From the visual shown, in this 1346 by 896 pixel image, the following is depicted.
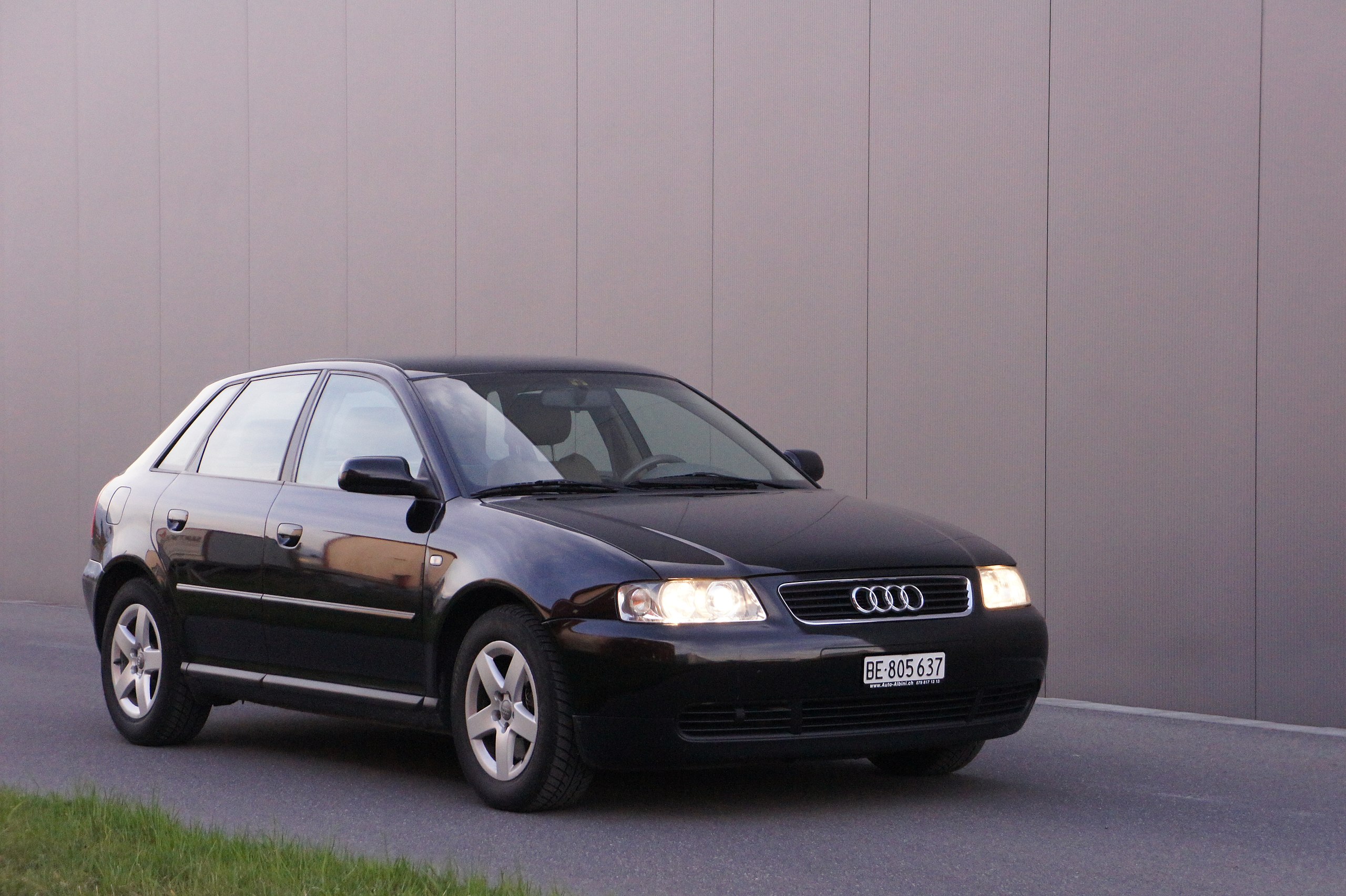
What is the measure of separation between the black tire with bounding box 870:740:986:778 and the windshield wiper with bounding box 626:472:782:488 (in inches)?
46.5

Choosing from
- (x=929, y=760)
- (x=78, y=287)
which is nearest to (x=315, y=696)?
(x=929, y=760)

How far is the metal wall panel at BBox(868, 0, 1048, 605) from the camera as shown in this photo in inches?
433

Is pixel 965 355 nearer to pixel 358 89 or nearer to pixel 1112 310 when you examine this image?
pixel 1112 310

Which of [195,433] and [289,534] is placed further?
[195,433]

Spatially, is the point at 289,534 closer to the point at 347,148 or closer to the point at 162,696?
the point at 162,696

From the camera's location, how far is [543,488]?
704cm

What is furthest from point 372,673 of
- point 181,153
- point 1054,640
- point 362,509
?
point 181,153

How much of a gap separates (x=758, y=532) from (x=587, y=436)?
1.19 m

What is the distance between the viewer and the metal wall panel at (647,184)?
42.7ft

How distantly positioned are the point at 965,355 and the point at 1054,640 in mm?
1801

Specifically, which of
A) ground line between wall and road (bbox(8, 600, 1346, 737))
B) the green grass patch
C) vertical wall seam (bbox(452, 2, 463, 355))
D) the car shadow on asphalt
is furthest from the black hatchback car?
vertical wall seam (bbox(452, 2, 463, 355))

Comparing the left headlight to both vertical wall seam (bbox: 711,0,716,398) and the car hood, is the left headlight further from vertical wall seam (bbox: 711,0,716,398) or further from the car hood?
vertical wall seam (bbox: 711,0,716,398)

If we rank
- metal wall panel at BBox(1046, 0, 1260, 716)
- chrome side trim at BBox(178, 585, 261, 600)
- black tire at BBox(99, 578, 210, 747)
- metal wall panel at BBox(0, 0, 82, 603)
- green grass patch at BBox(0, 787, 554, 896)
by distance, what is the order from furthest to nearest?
metal wall panel at BBox(0, 0, 82, 603) < metal wall panel at BBox(1046, 0, 1260, 716) < black tire at BBox(99, 578, 210, 747) < chrome side trim at BBox(178, 585, 261, 600) < green grass patch at BBox(0, 787, 554, 896)

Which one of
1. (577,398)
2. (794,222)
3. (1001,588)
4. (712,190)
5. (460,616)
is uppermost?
(712,190)
